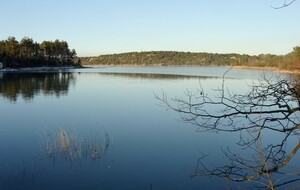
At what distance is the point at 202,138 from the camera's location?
17031mm

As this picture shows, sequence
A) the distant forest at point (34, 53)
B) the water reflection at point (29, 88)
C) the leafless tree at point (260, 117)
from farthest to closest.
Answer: the distant forest at point (34, 53), the water reflection at point (29, 88), the leafless tree at point (260, 117)

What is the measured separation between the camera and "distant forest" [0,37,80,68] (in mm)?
98006

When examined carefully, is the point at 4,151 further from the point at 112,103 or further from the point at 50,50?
the point at 50,50

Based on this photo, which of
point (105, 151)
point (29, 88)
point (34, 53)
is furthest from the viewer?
point (34, 53)

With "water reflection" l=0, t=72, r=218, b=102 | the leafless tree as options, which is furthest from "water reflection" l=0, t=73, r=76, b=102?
the leafless tree

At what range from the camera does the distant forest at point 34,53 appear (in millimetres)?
98006

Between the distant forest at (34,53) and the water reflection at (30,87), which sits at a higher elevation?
the distant forest at (34,53)

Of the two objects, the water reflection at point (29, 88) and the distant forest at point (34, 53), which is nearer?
the water reflection at point (29, 88)

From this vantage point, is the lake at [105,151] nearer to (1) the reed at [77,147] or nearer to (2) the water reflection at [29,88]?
(1) the reed at [77,147]

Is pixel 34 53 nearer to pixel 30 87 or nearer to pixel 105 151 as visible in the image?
pixel 30 87

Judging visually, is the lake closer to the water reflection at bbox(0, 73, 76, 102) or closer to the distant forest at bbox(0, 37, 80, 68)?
the water reflection at bbox(0, 73, 76, 102)

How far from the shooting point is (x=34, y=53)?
124375 mm

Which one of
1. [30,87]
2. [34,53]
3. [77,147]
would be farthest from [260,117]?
[34,53]

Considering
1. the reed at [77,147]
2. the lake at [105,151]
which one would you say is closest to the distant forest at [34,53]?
the lake at [105,151]
